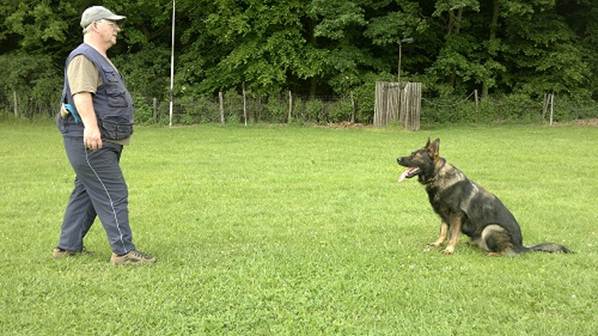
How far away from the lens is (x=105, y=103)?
16.2ft

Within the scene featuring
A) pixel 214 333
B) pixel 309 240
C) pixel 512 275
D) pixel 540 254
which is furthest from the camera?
pixel 309 240

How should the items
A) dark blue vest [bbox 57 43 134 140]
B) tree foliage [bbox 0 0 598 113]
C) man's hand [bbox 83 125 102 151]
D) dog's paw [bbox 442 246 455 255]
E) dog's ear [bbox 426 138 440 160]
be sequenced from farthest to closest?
1. tree foliage [bbox 0 0 598 113]
2. dog's ear [bbox 426 138 440 160]
3. dog's paw [bbox 442 246 455 255]
4. dark blue vest [bbox 57 43 134 140]
5. man's hand [bbox 83 125 102 151]

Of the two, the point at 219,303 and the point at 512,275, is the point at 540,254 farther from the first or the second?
the point at 219,303

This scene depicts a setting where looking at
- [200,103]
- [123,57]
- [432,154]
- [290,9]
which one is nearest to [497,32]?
[290,9]

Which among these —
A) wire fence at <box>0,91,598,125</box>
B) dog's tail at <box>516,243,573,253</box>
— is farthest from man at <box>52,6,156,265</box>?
wire fence at <box>0,91,598,125</box>

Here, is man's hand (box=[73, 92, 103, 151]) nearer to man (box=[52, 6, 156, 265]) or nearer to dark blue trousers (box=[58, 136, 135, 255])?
man (box=[52, 6, 156, 265])

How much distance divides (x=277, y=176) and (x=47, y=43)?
24.2 metres

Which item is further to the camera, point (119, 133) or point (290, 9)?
point (290, 9)

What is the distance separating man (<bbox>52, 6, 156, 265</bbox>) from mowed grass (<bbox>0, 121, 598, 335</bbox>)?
0.49 meters

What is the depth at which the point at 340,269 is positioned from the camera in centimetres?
512

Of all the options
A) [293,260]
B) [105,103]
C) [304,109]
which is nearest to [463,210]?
[293,260]

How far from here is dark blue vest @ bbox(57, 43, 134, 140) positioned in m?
4.86

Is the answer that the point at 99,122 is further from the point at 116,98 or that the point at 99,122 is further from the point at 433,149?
the point at 433,149

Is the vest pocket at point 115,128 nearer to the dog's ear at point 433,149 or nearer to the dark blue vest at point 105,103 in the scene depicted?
the dark blue vest at point 105,103
